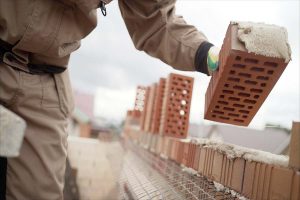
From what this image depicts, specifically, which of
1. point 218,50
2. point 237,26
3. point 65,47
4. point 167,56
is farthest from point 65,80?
point 237,26

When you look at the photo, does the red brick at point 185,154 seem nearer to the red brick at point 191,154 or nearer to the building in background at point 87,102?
the red brick at point 191,154

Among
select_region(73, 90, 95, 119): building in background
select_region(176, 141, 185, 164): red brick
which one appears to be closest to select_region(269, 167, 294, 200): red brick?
A: select_region(176, 141, 185, 164): red brick

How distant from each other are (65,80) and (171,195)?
3.39ft

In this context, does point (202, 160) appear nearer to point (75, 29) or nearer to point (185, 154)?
point (185, 154)

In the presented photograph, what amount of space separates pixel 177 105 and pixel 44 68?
315cm

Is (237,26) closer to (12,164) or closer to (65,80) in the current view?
(65,80)

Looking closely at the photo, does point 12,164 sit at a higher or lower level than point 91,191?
higher

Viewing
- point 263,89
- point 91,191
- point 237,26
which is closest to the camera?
point 237,26

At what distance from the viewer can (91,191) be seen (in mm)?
4598

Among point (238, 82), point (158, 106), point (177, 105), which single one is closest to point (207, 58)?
point (238, 82)

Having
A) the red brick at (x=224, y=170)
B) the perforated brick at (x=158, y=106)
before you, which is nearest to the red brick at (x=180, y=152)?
the red brick at (x=224, y=170)

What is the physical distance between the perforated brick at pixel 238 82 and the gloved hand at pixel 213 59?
4 centimetres

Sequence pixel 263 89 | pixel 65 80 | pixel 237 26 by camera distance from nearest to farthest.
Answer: pixel 237 26, pixel 263 89, pixel 65 80

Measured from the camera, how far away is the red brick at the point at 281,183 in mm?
1312
